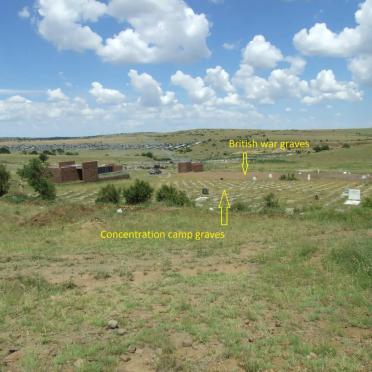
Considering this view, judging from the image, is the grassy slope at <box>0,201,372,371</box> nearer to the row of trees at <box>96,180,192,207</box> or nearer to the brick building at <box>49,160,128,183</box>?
the row of trees at <box>96,180,192,207</box>

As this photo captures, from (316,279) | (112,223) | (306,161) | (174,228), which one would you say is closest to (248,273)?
(316,279)

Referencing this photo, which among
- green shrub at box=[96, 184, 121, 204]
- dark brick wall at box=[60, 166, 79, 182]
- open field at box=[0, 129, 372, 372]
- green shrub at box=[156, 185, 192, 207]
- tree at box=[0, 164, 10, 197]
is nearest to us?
open field at box=[0, 129, 372, 372]

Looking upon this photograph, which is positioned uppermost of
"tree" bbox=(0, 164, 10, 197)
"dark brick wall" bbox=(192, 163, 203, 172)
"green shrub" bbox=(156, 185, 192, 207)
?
"tree" bbox=(0, 164, 10, 197)

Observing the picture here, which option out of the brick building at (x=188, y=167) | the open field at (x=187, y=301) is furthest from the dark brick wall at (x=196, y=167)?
the open field at (x=187, y=301)

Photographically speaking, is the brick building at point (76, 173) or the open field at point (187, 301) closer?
the open field at point (187, 301)

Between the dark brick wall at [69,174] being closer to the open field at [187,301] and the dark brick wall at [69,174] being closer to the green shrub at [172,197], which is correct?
the green shrub at [172,197]

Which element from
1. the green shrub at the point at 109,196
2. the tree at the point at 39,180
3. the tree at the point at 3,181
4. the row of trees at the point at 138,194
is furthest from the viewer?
the tree at the point at 3,181

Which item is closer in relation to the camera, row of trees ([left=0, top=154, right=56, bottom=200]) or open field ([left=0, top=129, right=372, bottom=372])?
open field ([left=0, top=129, right=372, bottom=372])

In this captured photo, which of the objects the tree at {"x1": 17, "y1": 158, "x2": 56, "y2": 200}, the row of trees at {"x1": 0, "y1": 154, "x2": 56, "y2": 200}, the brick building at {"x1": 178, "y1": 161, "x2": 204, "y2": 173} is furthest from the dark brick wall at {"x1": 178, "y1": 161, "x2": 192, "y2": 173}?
the row of trees at {"x1": 0, "y1": 154, "x2": 56, "y2": 200}

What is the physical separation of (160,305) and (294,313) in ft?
9.33

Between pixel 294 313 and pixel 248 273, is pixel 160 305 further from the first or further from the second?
pixel 248 273

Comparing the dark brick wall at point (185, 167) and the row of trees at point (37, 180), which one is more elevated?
the row of trees at point (37, 180)

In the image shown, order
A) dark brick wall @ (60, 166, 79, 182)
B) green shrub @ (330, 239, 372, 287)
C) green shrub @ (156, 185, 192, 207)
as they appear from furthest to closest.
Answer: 1. dark brick wall @ (60, 166, 79, 182)
2. green shrub @ (156, 185, 192, 207)
3. green shrub @ (330, 239, 372, 287)

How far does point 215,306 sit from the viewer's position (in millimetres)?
9094
